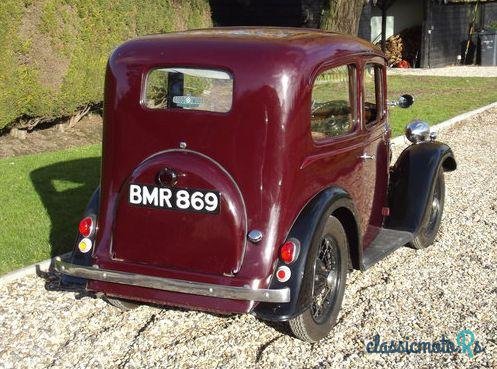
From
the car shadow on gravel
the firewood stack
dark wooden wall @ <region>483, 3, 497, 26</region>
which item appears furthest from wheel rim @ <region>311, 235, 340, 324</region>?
dark wooden wall @ <region>483, 3, 497, 26</region>

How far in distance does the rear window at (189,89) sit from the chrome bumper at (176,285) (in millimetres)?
947

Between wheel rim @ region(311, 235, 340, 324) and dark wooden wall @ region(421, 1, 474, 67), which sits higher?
wheel rim @ region(311, 235, 340, 324)

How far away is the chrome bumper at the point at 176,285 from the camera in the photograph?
358 centimetres

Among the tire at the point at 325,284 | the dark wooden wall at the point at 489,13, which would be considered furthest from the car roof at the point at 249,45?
the dark wooden wall at the point at 489,13

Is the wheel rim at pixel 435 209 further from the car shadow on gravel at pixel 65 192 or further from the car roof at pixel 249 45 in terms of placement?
the car shadow on gravel at pixel 65 192

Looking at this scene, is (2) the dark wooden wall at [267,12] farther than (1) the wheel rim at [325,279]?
Yes

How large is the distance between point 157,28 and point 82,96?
235 cm

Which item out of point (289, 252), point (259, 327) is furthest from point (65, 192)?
point (289, 252)

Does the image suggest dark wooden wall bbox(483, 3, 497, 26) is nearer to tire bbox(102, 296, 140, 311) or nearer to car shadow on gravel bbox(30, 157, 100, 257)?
car shadow on gravel bbox(30, 157, 100, 257)

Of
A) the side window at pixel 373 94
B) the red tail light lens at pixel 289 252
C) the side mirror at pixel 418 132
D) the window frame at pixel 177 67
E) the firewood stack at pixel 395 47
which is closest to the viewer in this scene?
the red tail light lens at pixel 289 252

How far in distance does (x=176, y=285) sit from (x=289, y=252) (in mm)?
616

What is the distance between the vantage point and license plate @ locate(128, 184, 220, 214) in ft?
12.3

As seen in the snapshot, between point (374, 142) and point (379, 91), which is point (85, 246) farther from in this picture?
point (379, 91)

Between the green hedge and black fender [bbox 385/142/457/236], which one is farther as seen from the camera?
the green hedge
